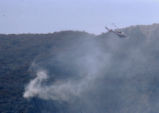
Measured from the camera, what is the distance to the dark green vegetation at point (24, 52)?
38094mm

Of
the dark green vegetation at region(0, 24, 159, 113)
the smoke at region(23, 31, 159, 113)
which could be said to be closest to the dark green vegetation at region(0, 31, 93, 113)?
the dark green vegetation at region(0, 24, 159, 113)

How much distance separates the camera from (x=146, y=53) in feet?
158

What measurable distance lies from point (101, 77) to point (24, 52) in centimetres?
1290

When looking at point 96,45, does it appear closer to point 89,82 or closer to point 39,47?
point 39,47

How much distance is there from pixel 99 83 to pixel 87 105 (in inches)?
180

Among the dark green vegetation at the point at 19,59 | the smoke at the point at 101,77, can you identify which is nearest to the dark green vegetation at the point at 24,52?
the dark green vegetation at the point at 19,59

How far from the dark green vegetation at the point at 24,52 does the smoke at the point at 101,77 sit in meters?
0.77

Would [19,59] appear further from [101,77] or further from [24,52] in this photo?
[101,77]

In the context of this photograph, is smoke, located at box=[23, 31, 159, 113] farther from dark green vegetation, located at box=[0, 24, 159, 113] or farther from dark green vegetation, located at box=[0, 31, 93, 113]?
dark green vegetation, located at box=[0, 31, 93, 113]

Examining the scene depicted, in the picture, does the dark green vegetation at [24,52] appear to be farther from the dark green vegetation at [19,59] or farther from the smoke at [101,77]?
the smoke at [101,77]

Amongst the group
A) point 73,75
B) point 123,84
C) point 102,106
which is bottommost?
point 102,106

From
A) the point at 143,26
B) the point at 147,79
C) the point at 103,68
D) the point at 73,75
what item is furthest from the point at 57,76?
the point at 143,26

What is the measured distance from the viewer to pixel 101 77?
44.8 metres

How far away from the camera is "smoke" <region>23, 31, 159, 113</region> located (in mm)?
39469
